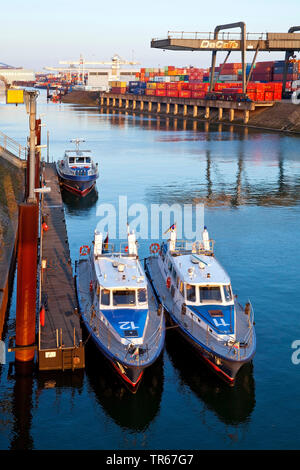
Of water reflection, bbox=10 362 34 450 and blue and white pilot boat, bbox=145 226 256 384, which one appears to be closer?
water reflection, bbox=10 362 34 450

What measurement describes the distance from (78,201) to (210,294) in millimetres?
37782

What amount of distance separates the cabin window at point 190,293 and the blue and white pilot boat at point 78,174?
125 ft

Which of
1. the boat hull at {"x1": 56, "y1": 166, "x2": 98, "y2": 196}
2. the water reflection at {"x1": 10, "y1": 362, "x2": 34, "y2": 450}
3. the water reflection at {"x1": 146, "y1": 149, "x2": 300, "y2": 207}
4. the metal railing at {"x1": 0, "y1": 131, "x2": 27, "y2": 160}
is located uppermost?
the metal railing at {"x1": 0, "y1": 131, "x2": 27, "y2": 160}

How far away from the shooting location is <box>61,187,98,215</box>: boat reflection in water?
5924cm

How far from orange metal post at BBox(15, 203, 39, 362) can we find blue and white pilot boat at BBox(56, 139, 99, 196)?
40540mm

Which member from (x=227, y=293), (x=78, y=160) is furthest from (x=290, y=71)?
(x=227, y=293)

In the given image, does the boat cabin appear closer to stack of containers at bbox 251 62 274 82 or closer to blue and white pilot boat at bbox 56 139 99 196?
blue and white pilot boat at bbox 56 139 99 196

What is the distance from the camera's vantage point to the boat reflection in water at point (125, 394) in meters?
23.0

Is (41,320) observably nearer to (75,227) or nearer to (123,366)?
(123,366)

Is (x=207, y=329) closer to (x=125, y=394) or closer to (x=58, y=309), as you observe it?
(x=125, y=394)

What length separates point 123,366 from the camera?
23922mm

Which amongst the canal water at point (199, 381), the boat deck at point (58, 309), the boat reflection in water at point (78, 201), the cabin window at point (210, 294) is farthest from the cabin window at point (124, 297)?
the boat reflection in water at point (78, 201)

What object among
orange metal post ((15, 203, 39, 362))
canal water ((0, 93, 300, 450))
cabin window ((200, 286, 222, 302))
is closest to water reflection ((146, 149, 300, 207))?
canal water ((0, 93, 300, 450))
